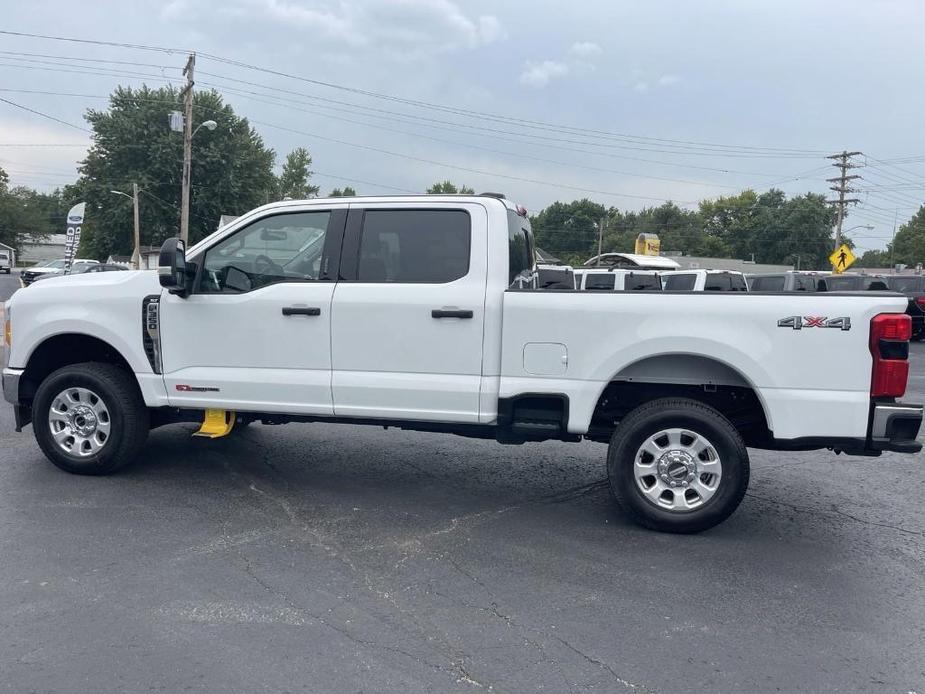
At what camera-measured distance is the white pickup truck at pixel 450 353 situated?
185 inches

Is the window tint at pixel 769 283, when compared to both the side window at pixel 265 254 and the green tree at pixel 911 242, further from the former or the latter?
the green tree at pixel 911 242

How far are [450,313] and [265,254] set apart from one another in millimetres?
1474

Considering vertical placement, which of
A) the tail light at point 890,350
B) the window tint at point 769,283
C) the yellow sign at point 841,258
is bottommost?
the tail light at point 890,350

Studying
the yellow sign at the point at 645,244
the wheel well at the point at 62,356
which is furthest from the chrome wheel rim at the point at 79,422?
the yellow sign at the point at 645,244

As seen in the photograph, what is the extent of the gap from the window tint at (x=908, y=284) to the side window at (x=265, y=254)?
71.0 feet

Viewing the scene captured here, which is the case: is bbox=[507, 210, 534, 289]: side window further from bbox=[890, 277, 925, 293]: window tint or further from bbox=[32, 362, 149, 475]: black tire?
bbox=[890, 277, 925, 293]: window tint

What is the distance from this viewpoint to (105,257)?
158 ft

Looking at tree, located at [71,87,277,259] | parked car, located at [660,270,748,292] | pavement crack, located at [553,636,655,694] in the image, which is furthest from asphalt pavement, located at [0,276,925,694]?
tree, located at [71,87,277,259]

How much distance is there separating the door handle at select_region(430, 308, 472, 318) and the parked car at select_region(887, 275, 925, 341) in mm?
17901

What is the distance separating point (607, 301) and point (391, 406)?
5.22 feet

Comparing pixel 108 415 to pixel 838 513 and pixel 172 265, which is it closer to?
pixel 172 265

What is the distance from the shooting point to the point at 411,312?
203 inches

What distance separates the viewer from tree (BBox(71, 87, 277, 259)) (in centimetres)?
4269

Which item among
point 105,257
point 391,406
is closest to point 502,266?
point 391,406
